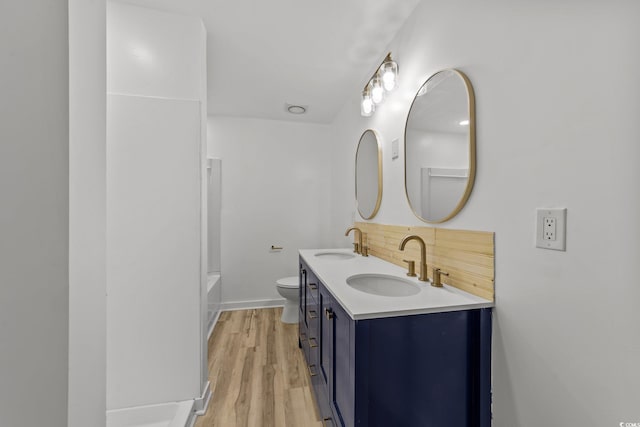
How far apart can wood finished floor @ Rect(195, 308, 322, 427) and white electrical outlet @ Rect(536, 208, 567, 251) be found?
1440 mm

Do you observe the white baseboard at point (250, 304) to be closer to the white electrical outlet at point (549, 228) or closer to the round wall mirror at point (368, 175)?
the round wall mirror at point (368, 175)

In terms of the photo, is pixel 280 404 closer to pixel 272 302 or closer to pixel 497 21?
pixel 272 302

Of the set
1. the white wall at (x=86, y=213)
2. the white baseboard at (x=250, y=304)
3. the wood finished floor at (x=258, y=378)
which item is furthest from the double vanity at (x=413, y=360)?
the white baseboard at (x=250, y=304)

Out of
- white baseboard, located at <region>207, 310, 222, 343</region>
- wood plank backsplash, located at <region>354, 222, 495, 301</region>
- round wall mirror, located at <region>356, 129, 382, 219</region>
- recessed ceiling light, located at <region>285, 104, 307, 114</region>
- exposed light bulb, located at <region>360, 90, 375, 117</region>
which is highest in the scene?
recessed ceiling light, located at <region>285, 104, 307, 114</region>

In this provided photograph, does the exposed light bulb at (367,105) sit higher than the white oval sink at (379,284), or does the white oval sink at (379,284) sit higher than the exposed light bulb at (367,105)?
the exposed light bulb at (367,105)

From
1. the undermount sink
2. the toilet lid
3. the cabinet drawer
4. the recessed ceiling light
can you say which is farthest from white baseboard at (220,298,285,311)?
the recessed ceiling light

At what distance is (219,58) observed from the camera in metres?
1.97

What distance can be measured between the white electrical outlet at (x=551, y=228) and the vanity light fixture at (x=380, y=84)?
1.17m

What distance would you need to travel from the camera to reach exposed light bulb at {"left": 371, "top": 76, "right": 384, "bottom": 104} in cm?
177

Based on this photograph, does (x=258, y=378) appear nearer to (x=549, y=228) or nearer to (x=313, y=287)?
(x=313, y=287)

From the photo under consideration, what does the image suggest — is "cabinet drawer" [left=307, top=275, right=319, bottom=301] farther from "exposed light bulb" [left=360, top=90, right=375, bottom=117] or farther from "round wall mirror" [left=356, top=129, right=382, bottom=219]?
"exposed light bulb" [left=360, top=90, right=375, bottom=117]

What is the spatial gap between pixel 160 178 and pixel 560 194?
179 centimetres

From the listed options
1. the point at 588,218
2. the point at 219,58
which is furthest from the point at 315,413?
the point at 219,58
